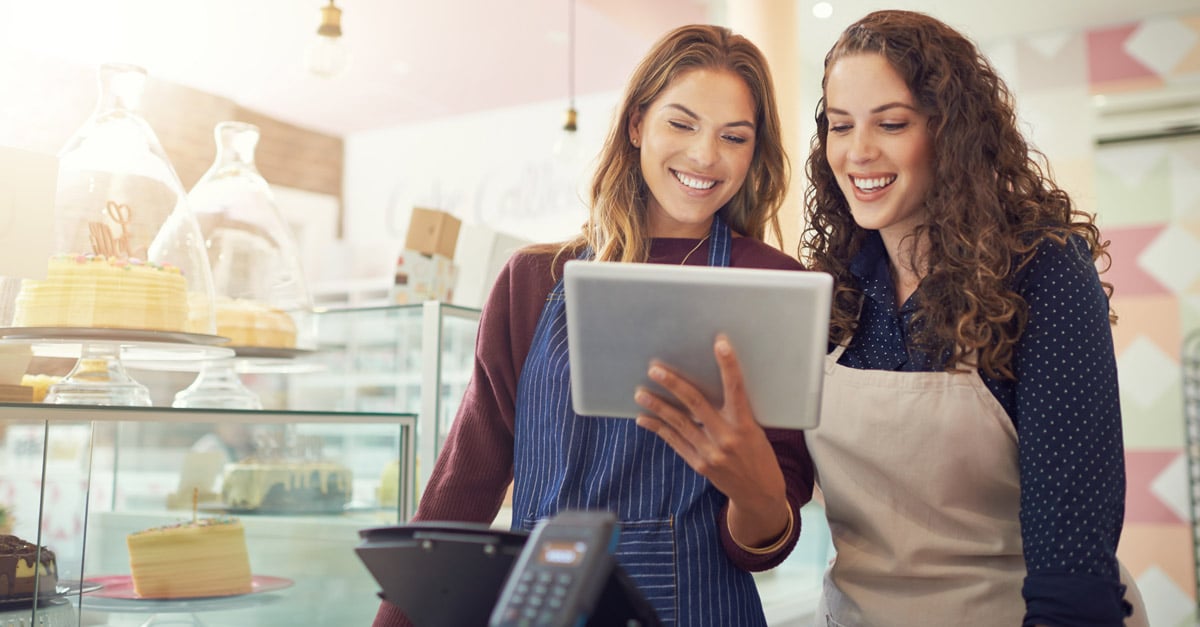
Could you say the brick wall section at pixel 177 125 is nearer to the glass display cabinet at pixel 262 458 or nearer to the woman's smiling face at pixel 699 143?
the glass display cabinet at pixel 262 458

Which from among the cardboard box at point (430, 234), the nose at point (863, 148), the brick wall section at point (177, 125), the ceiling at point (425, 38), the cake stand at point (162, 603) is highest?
the ceiling at point (425, 38)

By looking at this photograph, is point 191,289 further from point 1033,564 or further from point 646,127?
point 1033,564

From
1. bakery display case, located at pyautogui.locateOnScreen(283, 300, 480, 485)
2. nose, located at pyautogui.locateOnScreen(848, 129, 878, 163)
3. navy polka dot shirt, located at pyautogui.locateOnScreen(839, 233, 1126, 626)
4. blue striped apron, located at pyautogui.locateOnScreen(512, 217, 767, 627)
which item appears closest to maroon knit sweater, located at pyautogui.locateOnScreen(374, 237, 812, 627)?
blue striped apron, located at pyautogui.locateOnScreen(512, 217, 767, 627)

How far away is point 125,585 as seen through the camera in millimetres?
1592

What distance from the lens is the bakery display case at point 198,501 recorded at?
4.38ft

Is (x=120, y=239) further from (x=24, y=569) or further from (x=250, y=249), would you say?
(x=24, y=569)

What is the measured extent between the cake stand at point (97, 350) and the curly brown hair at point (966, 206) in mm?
1065

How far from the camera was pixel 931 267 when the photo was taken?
1.41m

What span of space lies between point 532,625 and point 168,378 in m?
1.78

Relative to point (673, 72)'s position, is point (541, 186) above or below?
above

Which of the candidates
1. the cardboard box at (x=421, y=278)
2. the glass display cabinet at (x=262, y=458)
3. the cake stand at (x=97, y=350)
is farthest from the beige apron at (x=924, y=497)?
the cardboard box at (x=421, y=278)

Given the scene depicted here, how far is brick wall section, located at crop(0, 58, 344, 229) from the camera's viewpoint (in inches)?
86.0

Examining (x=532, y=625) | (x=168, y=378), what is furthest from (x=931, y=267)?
(x=168, y=378)

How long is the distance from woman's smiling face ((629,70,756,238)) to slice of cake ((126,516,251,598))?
3.03ft
